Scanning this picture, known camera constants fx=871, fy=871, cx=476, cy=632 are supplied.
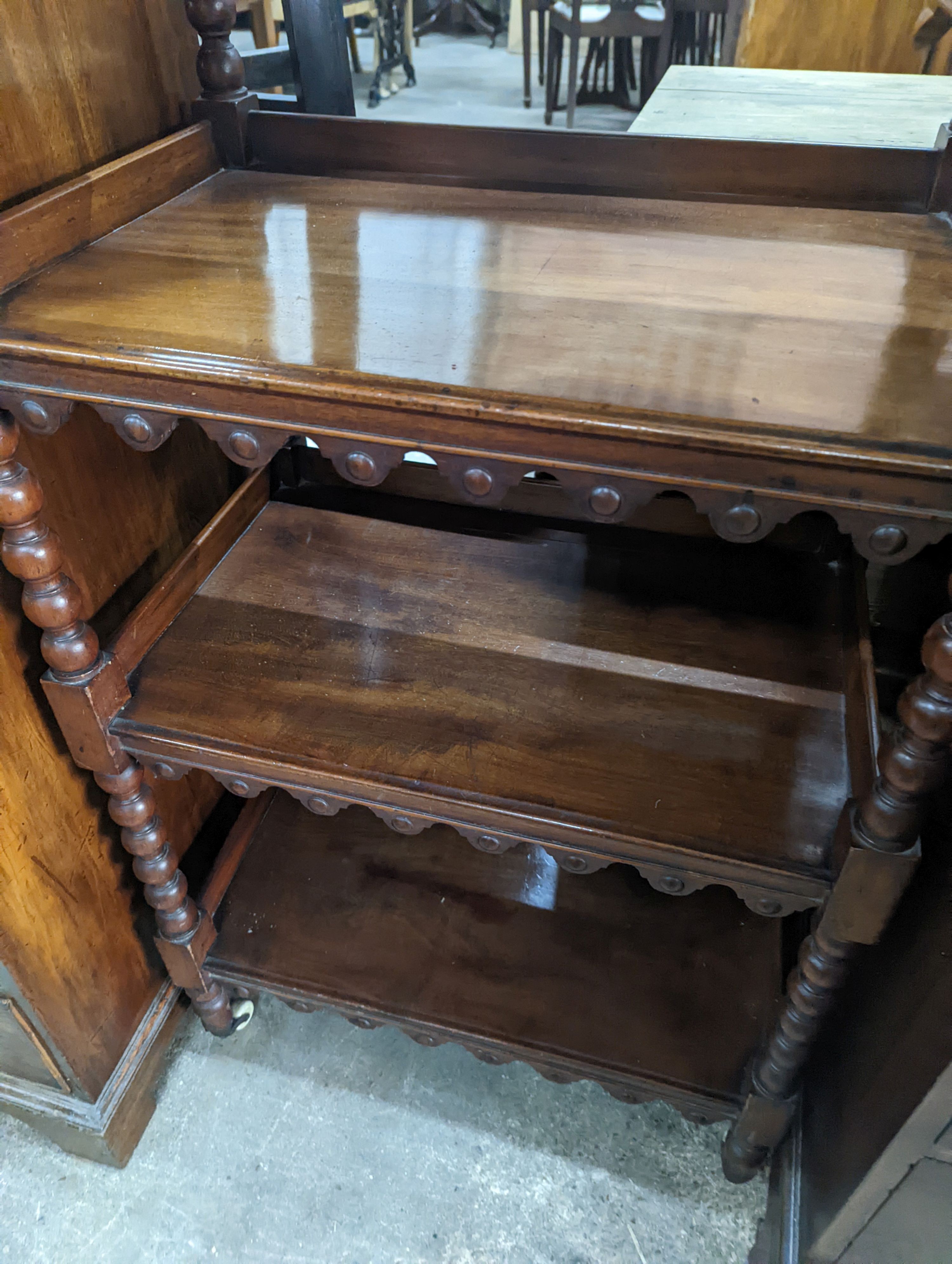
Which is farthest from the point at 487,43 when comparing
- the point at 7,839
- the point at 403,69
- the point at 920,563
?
the point at 7,839

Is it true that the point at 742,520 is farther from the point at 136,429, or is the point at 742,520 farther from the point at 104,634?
the point at 104,634

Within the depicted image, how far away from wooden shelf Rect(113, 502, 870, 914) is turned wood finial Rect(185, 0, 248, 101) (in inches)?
20.4

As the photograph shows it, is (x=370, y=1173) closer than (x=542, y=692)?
No

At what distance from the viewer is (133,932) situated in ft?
3.90

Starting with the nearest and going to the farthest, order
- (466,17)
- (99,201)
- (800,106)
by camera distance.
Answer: (99,201) → (800,106) → (466,17)

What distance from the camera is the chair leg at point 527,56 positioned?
4.40 metres

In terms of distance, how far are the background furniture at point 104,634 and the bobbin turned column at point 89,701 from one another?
0.16 feet

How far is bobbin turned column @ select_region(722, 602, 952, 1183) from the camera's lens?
64 cm

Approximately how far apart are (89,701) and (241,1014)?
67 centimetres

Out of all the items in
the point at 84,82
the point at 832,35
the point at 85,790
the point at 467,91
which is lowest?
the point at 467,91

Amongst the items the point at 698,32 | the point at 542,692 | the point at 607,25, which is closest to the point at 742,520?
the point at 542,692

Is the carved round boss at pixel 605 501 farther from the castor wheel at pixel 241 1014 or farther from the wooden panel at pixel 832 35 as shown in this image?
the wooden panel at pixel 832 35

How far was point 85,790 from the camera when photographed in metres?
1.04

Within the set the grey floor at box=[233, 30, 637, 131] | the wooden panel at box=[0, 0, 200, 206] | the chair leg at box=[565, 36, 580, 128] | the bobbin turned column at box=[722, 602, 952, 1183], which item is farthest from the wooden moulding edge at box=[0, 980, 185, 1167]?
the chair leg at box=[565, 36, 580, 128]
